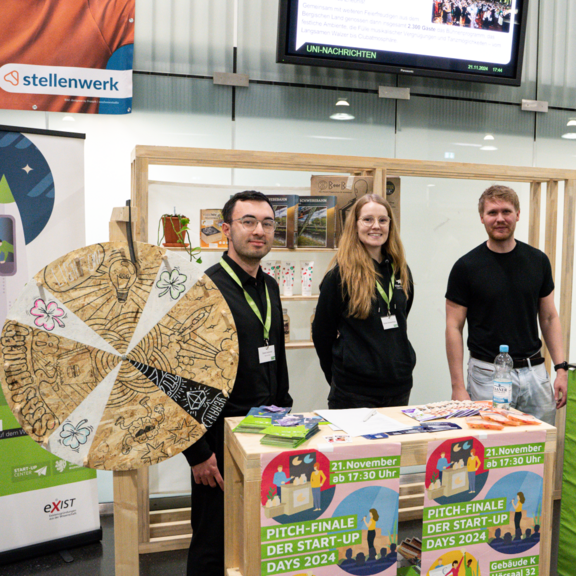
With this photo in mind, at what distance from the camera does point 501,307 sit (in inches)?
103

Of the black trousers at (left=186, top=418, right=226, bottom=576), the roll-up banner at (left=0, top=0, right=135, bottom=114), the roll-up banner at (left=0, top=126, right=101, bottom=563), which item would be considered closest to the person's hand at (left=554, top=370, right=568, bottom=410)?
the black trousers at (left=186, top=418, right=226, bottom=576)

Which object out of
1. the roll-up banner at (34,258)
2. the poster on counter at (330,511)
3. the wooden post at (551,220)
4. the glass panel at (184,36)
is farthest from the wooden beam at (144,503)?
the wooden post at (551,220)


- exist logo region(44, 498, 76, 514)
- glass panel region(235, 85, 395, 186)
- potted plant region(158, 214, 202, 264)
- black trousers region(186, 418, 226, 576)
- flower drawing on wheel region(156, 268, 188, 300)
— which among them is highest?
glass panel region(235, 85, 395, 186)

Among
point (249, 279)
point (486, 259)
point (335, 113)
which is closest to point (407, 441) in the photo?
point (249, 279)

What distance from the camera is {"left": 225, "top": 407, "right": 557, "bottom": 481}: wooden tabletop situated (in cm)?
151

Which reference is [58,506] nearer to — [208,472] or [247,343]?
[208,472]

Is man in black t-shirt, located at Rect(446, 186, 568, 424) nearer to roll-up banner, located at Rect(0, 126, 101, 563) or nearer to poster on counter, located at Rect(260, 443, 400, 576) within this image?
poster on counter, located at Rect(260, 443, 400, 576)

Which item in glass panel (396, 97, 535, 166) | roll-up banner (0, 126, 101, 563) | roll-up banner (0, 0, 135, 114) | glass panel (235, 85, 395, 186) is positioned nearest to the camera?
Result: roll-up banner (0, 126, 101, 563)

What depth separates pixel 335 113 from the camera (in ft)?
12.6

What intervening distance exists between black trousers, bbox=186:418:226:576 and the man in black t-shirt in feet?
4.39

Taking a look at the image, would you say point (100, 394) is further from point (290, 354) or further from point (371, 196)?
point (290, 354)

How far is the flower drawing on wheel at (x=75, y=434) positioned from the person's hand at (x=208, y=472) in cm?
48

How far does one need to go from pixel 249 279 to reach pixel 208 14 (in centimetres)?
236

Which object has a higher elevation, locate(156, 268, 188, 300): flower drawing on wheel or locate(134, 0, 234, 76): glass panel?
locate(134, 0, 234, 76): glass panel
